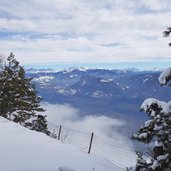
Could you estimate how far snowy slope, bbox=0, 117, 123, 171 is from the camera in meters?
12.0

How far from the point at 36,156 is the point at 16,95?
33515mm

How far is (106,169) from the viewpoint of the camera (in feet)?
47.5

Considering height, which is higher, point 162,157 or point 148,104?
point 148,104

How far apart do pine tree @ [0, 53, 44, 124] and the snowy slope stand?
26006mm

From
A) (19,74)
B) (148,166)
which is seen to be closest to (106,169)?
(148,166)

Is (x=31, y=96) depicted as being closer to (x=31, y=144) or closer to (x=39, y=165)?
(x=31, y=144)

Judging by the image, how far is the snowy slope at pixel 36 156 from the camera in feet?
39.2

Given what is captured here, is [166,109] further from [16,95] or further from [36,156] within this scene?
[16,95]

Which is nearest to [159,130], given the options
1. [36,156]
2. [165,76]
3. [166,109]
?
[166,109]

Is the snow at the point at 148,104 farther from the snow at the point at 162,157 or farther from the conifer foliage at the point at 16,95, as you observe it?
the conifer foliage at the point at 16,95

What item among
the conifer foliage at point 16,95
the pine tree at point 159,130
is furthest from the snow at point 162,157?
the conifer foliage at point 16,95

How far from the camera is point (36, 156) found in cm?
1326

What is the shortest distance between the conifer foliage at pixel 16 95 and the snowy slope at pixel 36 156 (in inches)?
1017

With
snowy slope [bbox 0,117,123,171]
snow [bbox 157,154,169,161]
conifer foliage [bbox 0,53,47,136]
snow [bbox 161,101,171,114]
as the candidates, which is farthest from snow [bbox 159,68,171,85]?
conifer foliage [bbox 0,53,47,136]
